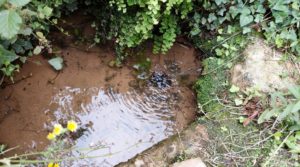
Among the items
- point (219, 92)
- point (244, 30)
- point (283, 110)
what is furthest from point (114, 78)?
point (283, 110)

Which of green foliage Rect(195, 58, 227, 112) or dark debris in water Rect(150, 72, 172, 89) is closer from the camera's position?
green foliage Rect(195, 58, 227, 112)

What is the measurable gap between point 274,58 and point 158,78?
1.06 meters

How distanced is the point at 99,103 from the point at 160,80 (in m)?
0.62

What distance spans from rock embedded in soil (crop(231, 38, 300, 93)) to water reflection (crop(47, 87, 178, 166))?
25.8 inches

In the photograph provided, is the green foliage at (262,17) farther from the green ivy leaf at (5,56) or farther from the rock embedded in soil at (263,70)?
the green ivy leaf at (5,56)

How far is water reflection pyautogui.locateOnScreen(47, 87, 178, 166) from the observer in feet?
10.7

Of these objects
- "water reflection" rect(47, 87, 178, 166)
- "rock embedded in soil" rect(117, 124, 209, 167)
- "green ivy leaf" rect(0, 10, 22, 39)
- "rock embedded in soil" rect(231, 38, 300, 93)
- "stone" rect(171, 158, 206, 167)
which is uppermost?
"green ivy leaf" rect(0, 10, 22, 39)

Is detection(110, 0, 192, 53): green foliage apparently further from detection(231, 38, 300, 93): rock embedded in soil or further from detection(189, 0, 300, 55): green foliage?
detection(231, 38, 300, 93): rock embedded in soil

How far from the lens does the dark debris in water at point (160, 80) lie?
11.9ft

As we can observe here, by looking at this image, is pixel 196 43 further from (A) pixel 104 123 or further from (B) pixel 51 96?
(B) pixel 51 96

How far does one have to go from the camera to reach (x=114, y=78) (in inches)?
141

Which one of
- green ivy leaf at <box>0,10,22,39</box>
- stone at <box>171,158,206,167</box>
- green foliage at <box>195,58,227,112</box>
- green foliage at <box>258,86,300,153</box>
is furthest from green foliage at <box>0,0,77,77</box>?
green foliage at <box>258,86,300,153</box>

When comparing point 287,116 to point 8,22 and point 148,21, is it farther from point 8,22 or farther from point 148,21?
point 8,22

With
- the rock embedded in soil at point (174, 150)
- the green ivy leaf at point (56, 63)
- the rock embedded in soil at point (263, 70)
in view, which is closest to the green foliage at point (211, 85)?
the rock embedded in soil at point (263, 70)
